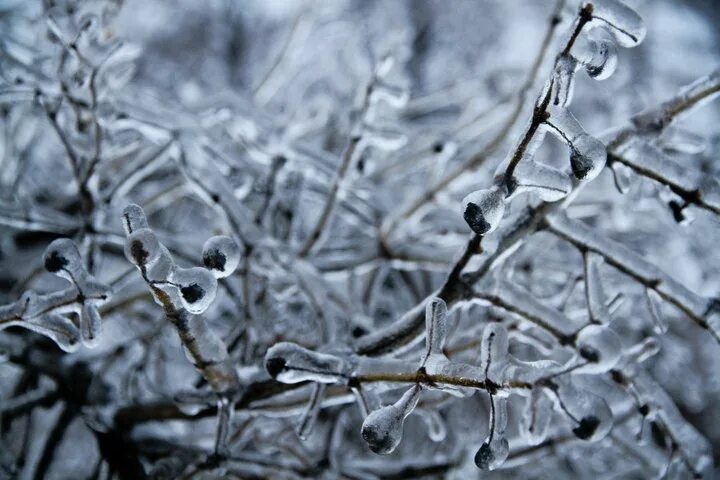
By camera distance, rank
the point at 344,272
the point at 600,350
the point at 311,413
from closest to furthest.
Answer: the point at 600,350
the point at 311,413
the point at 344,272

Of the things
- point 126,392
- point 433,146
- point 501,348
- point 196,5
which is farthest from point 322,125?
point 196,5

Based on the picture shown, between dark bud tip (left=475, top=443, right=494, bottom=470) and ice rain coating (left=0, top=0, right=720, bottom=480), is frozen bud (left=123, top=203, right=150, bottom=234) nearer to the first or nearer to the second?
ice rain coating (left=0, top=0, right=720, bottom=480)

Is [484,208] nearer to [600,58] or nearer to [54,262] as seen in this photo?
[600,58]

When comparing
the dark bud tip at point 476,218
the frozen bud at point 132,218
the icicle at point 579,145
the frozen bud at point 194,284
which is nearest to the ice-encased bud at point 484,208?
the dark bud tip at point 476,218

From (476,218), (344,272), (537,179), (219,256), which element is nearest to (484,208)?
(476,218)

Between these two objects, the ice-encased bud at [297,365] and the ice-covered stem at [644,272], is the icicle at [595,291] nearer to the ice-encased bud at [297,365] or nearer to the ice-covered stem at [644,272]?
the ice-covered stem at [644,272]

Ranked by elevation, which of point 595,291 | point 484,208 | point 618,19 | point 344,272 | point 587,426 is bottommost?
point 587,426
